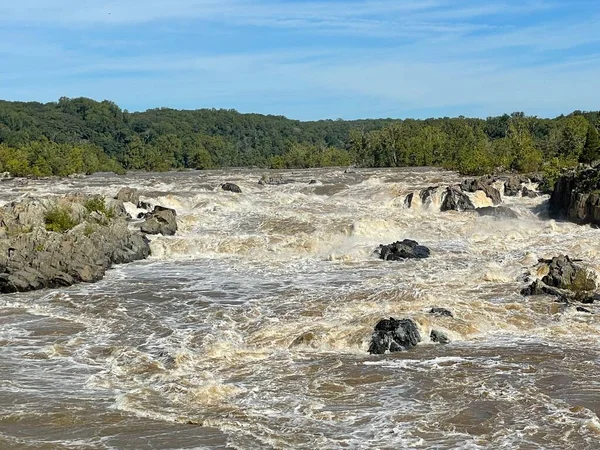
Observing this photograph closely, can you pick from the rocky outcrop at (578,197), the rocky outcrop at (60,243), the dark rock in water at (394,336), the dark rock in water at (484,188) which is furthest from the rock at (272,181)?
the dark rock in water at (394,336)

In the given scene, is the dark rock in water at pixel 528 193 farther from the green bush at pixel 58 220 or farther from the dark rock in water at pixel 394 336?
the dark rock in water at pixel 394 336

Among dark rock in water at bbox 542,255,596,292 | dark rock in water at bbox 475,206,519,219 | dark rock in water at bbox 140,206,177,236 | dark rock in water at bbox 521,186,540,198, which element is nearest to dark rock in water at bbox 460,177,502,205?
dark rock in water at bbox 521,186,540,198

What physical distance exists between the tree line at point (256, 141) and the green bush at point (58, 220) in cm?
2764

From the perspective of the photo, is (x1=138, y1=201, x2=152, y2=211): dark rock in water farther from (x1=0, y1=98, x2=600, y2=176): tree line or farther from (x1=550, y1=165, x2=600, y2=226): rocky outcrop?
(x1=0, y1=98, x2=600, y2=176): tree line

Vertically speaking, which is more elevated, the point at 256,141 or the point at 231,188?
the point at 256,141

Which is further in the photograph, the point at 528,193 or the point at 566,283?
the point at 528,193

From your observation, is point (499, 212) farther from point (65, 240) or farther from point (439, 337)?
point (65, 240)

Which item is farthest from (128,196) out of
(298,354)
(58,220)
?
(298,354)

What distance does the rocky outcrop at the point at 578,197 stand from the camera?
30744 millimetres

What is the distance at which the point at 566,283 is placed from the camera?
1978 cm

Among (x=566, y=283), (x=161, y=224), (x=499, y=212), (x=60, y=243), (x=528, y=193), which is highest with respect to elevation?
(x=528, y=193)

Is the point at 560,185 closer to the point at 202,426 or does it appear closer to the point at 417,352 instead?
the point at 417,352

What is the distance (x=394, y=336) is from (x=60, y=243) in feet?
43.0

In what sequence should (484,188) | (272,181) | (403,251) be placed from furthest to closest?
1. (272,181)
2. (484,188)
3. (403,251)
